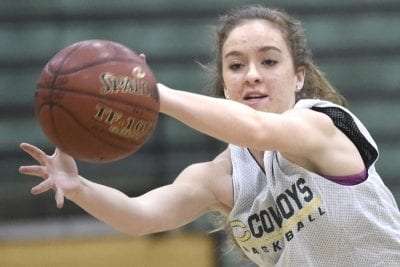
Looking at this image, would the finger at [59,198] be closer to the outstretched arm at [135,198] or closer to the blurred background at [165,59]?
the outstretched arm at [135,198]

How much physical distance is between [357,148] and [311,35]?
3779 mm

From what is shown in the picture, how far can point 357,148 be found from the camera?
2.82 metres

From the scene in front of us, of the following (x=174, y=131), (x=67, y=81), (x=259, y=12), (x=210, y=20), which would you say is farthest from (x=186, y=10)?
(x=67, y=81)

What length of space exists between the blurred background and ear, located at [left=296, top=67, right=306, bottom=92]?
2.49m

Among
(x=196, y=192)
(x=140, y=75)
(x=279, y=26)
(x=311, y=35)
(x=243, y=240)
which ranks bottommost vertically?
(x=243, y=240)

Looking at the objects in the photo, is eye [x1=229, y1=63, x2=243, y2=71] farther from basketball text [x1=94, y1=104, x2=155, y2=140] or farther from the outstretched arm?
basketball text [x1=94, y1=104, x2=155, y2=140]

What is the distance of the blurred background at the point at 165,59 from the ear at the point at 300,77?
2494 mm

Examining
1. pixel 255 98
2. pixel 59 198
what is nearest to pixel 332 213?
pixel 255 98

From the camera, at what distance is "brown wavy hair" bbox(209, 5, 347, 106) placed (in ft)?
10.5

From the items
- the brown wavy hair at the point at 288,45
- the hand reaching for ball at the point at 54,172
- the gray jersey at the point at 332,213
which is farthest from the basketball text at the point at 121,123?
the brown wavy hair at the point at 288,45

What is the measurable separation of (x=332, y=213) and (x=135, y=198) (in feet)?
2.22

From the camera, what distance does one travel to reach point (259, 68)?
3002mm

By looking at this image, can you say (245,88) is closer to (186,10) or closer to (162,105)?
Result: (162,105)

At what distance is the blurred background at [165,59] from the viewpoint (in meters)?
5.94
